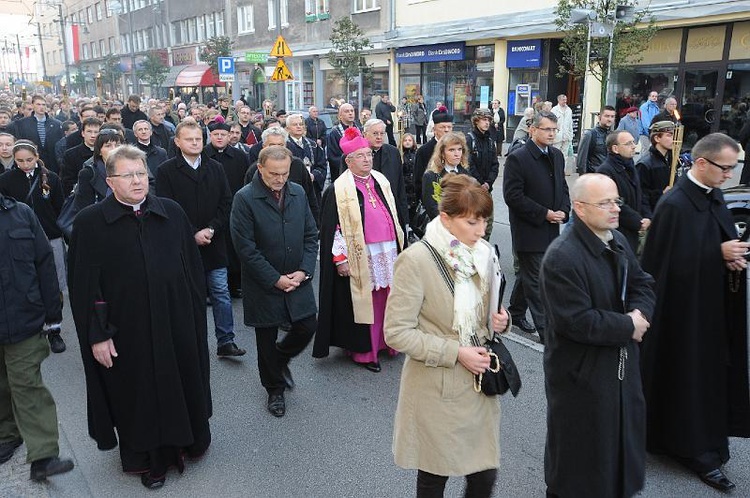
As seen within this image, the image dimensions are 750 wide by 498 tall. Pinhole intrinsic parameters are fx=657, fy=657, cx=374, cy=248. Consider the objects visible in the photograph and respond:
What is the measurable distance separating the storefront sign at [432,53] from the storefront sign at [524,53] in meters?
2.73

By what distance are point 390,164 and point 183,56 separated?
45962 mm

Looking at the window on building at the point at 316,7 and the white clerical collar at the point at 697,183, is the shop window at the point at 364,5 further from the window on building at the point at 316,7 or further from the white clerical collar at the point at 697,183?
the white clerical collar at the point at 697,183

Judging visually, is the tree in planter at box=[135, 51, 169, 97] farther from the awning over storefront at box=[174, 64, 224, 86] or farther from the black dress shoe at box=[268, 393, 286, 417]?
the black dress shoe at box=[268, 393, 286, 417]

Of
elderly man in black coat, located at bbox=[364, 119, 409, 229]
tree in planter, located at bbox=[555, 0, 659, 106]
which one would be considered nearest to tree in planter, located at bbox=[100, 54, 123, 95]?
tree in planter, located at bbox=[555, 0, 659, 106]

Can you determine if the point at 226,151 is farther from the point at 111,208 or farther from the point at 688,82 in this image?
the point at 688,82

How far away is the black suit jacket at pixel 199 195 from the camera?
232 inches

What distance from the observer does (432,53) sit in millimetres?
26031

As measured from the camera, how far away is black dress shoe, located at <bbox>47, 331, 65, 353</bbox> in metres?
6.30

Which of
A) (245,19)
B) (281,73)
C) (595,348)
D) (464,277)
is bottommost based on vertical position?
(595,348)

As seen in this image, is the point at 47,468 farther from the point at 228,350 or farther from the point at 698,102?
the point at 698,102

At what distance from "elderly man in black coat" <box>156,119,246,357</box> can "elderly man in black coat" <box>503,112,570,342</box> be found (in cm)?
268

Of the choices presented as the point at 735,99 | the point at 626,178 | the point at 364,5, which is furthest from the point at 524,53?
the point at 626,178

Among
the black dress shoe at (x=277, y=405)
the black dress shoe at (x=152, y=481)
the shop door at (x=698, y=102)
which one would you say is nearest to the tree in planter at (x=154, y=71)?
the shop door at (x=698, y=102)

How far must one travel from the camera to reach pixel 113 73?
56.1 meters
